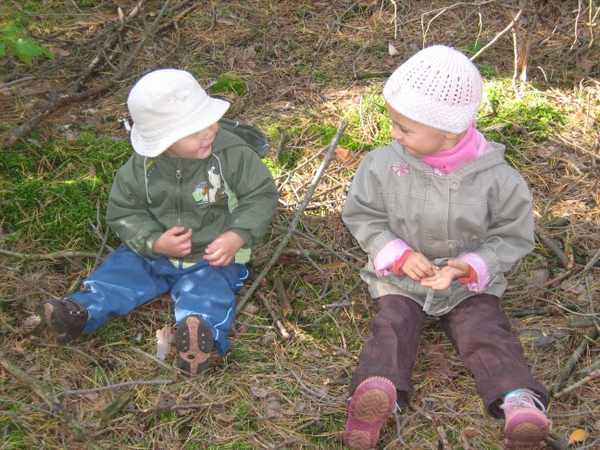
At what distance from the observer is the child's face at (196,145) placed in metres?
2.87

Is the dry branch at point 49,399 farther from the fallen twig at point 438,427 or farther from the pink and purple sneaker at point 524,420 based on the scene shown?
the pink and purple sneaker at point 524,420

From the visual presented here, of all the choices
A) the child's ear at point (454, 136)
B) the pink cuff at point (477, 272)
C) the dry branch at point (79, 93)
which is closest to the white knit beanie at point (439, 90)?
the child's ear at point (454, 136)

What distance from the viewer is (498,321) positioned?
284 centimetres

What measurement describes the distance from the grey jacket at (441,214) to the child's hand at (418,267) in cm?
15

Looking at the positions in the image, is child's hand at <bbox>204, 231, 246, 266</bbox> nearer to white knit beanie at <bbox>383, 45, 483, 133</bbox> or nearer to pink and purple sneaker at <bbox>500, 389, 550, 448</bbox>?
white knit beanie at <bbox>383, 45, 483, 133</bbox>

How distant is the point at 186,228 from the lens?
127 inches

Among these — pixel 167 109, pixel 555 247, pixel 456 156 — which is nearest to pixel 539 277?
pixel 555 247

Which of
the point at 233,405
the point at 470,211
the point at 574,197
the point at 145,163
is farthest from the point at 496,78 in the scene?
the point at 233,405

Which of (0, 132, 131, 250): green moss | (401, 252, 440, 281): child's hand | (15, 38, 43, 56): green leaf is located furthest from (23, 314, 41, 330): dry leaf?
(401, 252, 440, 281): child's hand

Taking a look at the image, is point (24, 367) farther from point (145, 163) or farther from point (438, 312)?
point (438, 312)

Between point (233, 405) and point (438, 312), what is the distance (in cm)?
112

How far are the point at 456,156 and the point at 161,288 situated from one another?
1758 mm

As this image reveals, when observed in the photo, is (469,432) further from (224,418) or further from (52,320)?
(52,320)

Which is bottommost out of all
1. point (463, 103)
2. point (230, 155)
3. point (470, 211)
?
point (470, 211)
